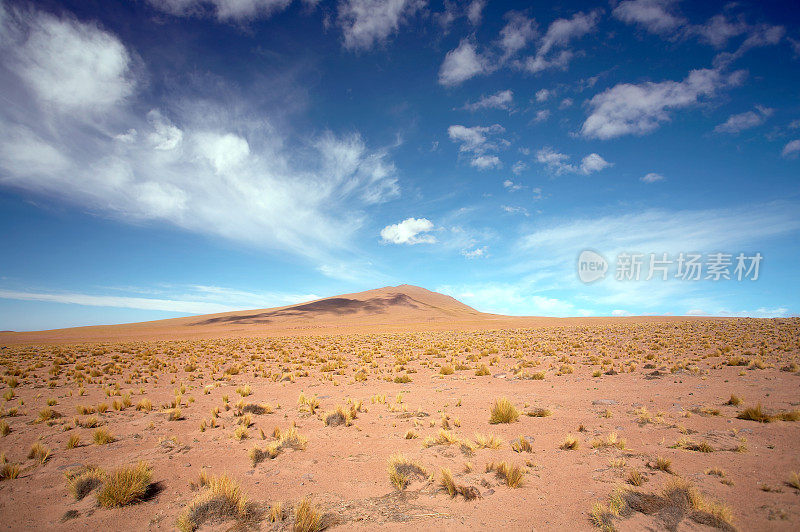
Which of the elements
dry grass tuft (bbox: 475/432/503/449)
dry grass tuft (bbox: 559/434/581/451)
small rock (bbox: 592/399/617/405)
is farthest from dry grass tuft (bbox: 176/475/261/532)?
small rock (bbox: 592/399/617/405)

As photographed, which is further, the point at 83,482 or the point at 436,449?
the point at 436,449

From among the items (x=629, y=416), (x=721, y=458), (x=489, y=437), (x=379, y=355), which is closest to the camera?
(x=721, y=458)

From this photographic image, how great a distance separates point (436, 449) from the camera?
23.3ft

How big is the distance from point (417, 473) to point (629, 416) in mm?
6543

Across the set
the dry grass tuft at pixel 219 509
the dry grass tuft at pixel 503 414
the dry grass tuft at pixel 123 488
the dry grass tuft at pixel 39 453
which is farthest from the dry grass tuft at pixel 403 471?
the dry grass tuft at pixel 39 453

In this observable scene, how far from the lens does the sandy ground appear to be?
15.4 ft

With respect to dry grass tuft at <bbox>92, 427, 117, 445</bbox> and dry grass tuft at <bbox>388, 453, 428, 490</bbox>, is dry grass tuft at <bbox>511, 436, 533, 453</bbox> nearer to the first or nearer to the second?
dry grass tuft at <bbox>388, 453, 428, 490</bbox>

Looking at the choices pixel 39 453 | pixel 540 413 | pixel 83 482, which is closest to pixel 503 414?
pixel 540 413

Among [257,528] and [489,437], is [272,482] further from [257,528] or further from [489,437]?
[489,437]

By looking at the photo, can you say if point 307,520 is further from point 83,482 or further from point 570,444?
point 570,444

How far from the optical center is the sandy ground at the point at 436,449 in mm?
4691

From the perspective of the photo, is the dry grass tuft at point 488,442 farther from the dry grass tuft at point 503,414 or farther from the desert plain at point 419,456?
the dry grass tuft at point 503,414

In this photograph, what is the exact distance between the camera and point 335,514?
15.9ft

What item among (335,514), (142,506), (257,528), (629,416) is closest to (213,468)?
(142,506)
